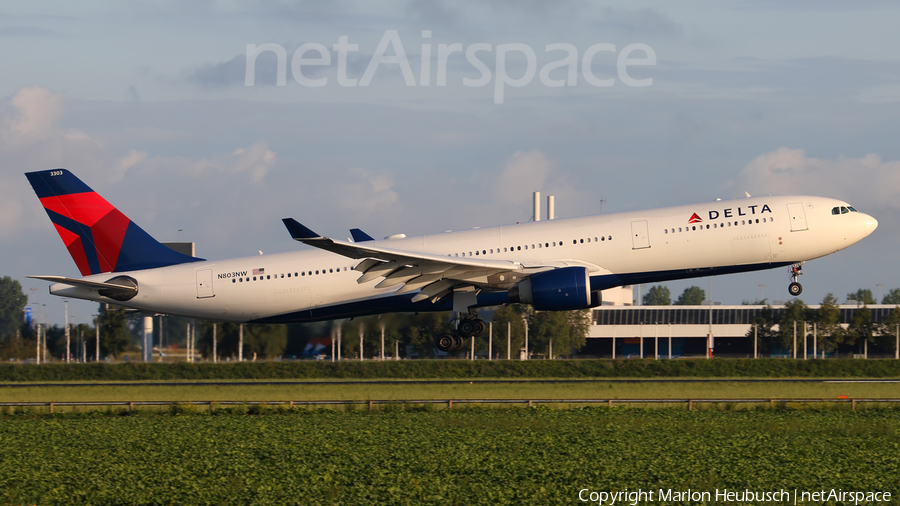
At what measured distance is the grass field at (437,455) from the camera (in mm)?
22250

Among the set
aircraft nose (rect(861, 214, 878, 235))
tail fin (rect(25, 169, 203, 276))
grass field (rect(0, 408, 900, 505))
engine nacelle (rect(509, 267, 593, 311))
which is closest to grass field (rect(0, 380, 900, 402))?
engine nacelle (rect(509, 267, 593, 311))

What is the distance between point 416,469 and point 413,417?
9.45 metres

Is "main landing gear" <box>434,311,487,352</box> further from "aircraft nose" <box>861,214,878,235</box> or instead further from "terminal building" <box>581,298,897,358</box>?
"terminal building" <box>581,298,897,358</box>

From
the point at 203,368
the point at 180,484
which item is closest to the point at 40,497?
the point at 180,484

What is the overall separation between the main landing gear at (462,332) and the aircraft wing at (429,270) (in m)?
1.48

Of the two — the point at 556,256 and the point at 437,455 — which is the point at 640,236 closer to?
the point at 556,256

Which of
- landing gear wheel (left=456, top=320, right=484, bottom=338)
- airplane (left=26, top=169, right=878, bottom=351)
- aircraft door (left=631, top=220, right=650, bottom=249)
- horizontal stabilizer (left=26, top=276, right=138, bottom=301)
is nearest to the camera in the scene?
airplane (left=26, top=169, right=878, bottom=351)

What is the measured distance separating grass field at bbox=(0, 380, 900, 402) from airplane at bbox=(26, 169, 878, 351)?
4.94 m

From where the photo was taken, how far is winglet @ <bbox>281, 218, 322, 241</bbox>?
31.4 m

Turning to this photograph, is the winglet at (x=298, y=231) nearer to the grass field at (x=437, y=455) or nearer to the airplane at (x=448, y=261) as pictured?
the airplane at (x=448, y=261)

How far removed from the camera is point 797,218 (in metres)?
35.1

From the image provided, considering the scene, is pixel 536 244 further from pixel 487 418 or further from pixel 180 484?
pixel 180 484

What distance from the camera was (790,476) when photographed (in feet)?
76.5

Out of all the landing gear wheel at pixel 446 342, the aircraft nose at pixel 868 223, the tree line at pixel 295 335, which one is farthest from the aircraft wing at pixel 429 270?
the aircraft nose at pixel 868 223
